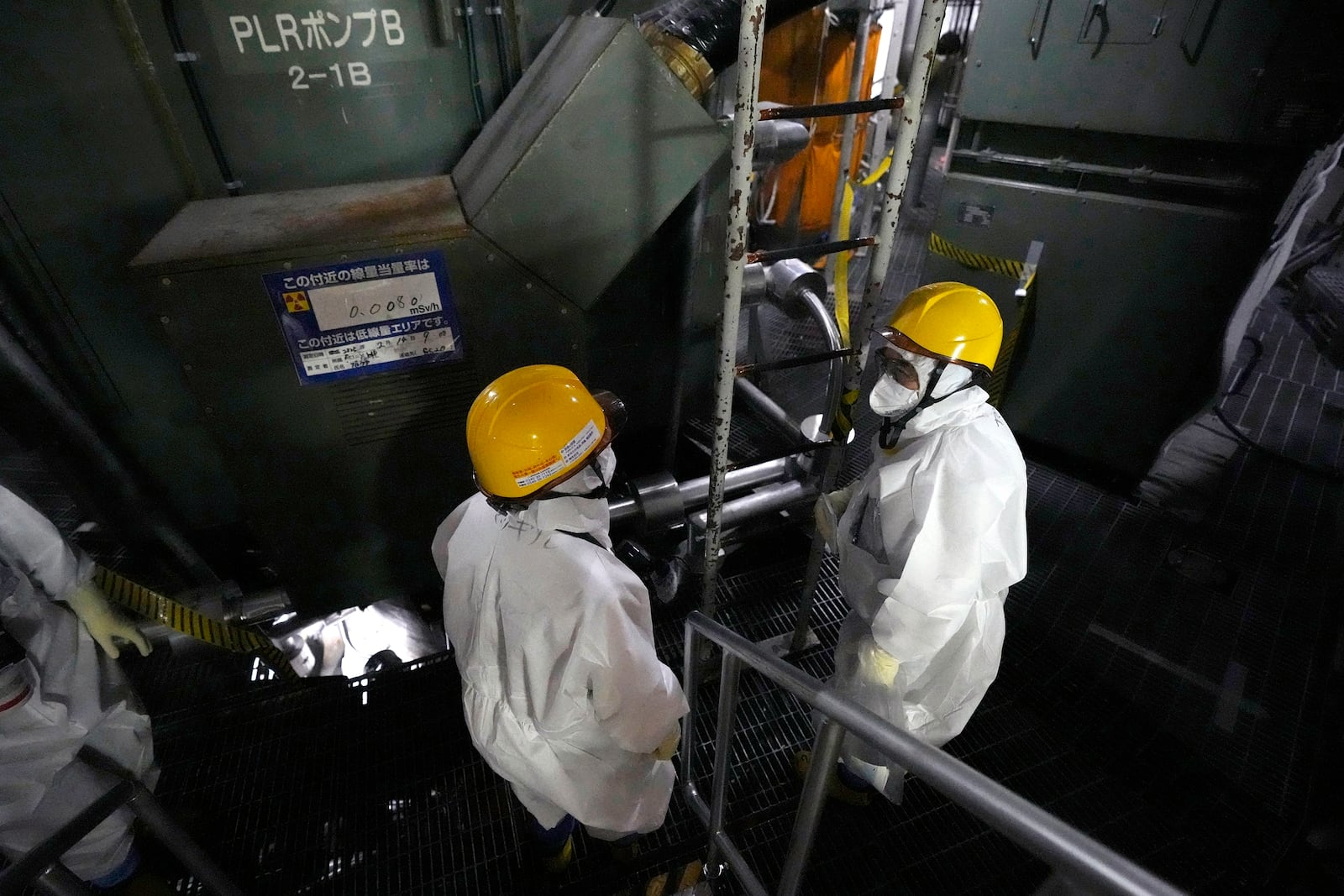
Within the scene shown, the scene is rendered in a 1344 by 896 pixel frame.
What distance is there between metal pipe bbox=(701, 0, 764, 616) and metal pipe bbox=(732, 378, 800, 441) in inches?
58.4

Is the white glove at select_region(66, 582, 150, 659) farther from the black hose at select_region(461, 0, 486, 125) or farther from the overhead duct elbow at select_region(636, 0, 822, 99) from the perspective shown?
the overhead duct elbow at select_region(636, 0, 822, 99)

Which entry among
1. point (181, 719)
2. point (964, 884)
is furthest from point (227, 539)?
point (964, 884)

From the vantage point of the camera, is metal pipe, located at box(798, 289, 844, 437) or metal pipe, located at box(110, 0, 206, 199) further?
metal pipe, located at box(798, 289, 844, 437)

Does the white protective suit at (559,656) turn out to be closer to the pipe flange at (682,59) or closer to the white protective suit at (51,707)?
the white protective suit at (51,707)

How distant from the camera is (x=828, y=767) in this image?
1.20m

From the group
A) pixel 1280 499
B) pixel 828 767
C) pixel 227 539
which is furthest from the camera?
pixel 1280 499

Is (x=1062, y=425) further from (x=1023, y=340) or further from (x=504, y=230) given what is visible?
(x=504, y=230)

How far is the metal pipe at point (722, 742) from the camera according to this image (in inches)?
60.6

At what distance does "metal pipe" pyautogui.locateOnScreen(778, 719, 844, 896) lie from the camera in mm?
1155

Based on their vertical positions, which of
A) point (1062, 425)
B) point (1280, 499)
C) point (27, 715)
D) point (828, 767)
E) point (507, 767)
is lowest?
point (1280, 499)

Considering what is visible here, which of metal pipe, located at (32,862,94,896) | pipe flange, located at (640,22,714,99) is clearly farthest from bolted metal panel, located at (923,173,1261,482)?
metal pipe, located at (32,862,94,896)

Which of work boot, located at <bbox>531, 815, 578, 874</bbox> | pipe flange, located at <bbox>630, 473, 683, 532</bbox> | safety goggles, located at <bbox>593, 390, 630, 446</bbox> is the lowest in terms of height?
work boot, located at <bbox>531, 815, 578, 874</bbox>

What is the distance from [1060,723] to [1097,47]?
3.11 metres

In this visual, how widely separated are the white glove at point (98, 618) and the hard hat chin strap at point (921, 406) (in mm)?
2580
